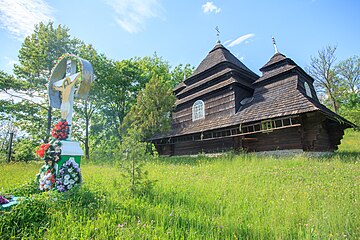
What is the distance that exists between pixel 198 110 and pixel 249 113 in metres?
4.96

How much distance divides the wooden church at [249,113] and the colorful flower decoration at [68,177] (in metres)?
8.66

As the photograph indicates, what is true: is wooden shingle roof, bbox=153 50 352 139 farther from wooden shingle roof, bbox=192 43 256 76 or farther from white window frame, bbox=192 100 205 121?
wooden shingle roof, bbox=192 43 256 76

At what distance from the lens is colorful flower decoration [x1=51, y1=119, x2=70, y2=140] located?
16.0ft

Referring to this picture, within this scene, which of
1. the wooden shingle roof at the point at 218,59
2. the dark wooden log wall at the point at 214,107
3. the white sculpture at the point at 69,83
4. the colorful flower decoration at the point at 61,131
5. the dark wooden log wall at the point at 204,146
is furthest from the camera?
the wooden shingle roof at the point at 218,59

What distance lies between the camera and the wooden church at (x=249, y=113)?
9414 mm

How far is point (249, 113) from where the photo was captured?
10938 millimetres

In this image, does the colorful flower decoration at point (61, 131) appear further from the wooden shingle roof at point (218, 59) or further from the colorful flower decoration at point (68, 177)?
the wooden shingle roof at point (218, 59)

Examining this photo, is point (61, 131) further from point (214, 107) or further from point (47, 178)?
point (214, 107)

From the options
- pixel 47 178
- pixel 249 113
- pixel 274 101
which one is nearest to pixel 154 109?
pixel 249 113

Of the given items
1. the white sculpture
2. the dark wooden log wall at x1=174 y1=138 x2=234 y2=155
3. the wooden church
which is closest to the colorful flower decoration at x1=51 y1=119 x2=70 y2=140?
the white sculpture

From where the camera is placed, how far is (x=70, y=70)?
5797mm

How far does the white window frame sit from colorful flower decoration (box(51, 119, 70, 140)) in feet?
35.4

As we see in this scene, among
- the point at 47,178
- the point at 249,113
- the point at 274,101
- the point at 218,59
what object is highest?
the point at 218,59

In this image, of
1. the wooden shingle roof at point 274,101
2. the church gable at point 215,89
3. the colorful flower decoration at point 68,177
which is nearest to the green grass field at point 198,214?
the colorful flower decoration at point 68,177
